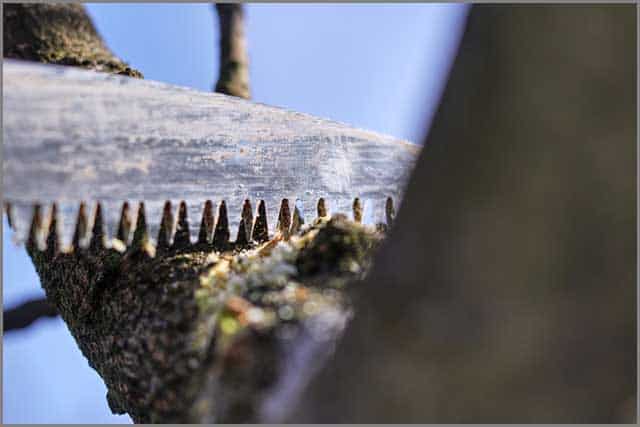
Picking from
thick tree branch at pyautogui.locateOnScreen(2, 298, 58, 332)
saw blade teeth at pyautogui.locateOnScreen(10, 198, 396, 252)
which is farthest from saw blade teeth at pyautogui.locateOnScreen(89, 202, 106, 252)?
thick tree branch at pyautogui.locateOnScreen(2, 298, 58, 332)

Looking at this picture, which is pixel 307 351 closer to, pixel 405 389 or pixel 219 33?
pixel 405 389

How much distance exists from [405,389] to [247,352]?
28 centimetres

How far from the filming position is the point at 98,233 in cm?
133

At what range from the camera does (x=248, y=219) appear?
1.41 metres

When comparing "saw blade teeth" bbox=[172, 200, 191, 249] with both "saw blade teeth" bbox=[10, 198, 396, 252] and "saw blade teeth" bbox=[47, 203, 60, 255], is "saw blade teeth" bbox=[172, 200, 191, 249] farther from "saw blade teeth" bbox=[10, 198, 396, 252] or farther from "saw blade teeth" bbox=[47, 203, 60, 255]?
"saw blade teeth" bbox=[47, 203, 60, 255]

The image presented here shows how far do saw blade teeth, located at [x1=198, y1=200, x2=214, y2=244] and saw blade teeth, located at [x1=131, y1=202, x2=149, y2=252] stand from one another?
99 mm

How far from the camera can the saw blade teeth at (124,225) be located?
4.12ft

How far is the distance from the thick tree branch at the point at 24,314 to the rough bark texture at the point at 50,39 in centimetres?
132

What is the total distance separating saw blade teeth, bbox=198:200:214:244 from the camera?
1339mm

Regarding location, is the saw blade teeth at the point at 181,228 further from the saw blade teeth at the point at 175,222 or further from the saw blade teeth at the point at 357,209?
the saw blade teeth at the point at 357,209

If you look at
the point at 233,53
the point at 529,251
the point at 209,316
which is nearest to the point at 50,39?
the point at 233,53

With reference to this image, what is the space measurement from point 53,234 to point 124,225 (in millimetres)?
174

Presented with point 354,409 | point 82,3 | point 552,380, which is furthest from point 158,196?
point 82,3

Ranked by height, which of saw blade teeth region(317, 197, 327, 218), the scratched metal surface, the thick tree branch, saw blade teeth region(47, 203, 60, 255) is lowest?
the thick tree branch
